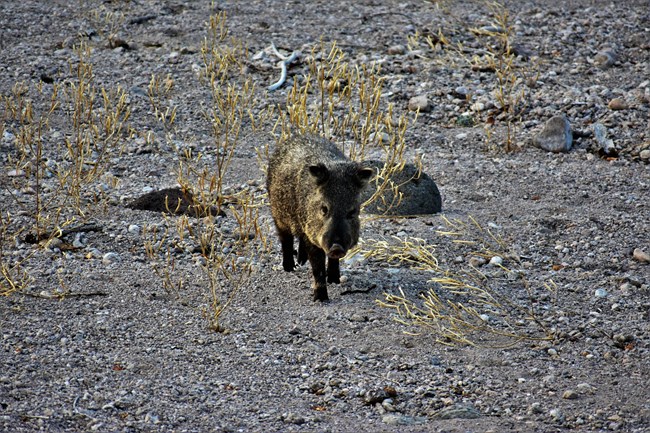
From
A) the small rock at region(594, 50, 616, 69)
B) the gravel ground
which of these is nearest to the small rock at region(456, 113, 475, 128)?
the gravel ground

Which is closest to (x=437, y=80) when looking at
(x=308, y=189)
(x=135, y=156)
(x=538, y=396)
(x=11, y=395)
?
(x=135, y=156)

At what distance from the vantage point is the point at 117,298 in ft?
18.6

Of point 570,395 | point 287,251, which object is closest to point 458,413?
point 570,395

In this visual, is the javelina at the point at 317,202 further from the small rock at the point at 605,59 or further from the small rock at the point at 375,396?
the small rock at the point at 605,59

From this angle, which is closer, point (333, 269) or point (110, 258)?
point (333, 269)

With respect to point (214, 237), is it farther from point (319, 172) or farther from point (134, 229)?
point (319, 172)

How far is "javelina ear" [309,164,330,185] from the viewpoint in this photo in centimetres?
575

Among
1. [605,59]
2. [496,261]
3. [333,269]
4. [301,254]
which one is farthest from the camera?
[605,59]

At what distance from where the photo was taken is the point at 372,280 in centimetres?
618

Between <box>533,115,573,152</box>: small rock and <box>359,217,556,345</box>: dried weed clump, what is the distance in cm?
201

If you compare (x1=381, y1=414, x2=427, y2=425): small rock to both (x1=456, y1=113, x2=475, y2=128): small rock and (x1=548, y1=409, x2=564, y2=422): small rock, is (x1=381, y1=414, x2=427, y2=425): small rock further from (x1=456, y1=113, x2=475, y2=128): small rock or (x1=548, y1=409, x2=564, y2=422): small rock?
(x1=456, y1=113, x2=475, y2=128): small rock

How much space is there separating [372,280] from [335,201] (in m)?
0.71

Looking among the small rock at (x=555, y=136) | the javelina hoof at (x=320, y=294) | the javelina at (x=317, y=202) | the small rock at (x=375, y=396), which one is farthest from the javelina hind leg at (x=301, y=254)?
the small rock at (x=555, y=136)

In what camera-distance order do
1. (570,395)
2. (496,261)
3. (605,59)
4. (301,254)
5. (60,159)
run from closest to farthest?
(570,395) < (496,261) < (301,254) < (60,159) < (605,59)
